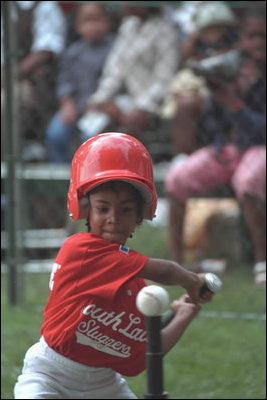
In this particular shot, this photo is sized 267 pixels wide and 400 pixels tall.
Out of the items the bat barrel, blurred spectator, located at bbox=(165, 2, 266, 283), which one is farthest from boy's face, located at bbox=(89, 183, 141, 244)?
blurred spectator, located at bbox=(165, 2, 266, 283)

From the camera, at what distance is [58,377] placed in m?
3.31

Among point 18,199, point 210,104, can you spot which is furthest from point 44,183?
point 210,104

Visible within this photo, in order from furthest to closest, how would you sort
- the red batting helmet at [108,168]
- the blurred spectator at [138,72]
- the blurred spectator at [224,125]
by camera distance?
1. the blurred spectator at [138,72]
2. the blurred spectator at [224,125]
3. the red batting helmet at [108,168]

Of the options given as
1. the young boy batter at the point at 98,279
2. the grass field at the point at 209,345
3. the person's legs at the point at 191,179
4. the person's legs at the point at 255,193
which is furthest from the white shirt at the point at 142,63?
the young boy batter at the point at 98,279

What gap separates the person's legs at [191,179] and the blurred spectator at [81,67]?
106 cm

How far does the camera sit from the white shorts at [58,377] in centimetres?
328

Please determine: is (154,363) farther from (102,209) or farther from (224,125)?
(224,125)

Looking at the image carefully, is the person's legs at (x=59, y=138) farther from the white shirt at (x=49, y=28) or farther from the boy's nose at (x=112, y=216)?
the boy's nose at (x=112, y=216)

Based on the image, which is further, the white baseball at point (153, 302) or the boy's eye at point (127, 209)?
the boy's eye at point (127, 209)

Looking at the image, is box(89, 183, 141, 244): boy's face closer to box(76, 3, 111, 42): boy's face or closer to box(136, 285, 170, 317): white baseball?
box(136, 285, 170, 317): white baseball

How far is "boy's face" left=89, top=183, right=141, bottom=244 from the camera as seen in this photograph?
3.23 m

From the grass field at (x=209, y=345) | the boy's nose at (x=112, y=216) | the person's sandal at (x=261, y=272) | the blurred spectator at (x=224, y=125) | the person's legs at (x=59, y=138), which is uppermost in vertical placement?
the boy's nose at (x=112, y=216)

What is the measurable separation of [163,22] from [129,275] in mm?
4743

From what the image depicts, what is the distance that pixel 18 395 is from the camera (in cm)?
324
